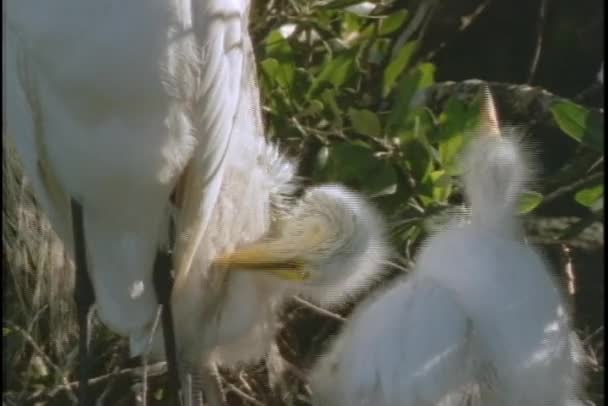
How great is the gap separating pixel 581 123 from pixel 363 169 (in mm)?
310

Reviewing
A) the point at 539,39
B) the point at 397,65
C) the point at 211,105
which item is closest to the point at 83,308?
the point at 211,105

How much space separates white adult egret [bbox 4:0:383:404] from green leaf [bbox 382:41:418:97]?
8.8 inches

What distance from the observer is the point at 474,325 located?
174 centimetres

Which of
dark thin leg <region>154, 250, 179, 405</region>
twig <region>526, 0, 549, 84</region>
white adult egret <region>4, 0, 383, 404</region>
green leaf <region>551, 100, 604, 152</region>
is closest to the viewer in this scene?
white adult egret <region>4, 0, 383, 404</region>

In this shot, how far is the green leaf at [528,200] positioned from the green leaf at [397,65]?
32 centimetres

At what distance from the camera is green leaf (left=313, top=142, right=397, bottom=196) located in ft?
6.06

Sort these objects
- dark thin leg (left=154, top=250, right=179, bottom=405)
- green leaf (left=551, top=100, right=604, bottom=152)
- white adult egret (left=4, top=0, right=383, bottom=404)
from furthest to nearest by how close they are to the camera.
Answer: dark thin leg (left=154, top=250, right=179, bottom=405), green leaf (left=551, top=100, right=604, bottom=152), white adult egret (left=4, top=0, right=383, bottom=404)

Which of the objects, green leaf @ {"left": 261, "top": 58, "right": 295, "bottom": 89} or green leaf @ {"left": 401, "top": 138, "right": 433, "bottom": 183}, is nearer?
green leaf @ {"left": 401, "top": 138, "right": 433, "bottom": 183}

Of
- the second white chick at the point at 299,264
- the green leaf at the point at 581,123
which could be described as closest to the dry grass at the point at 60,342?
the second white chick at the point at 299,264

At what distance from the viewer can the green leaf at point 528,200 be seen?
1819mm

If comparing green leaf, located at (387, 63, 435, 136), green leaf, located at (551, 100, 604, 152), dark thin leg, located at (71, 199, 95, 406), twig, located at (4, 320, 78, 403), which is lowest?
twig, located at (4, 320, 78, 403)

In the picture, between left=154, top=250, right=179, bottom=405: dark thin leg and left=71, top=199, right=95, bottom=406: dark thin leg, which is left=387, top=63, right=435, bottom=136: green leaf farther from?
left=71, top=199, right=95, bottom=406: dark thin leg

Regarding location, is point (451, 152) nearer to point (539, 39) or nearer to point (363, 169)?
point (363, 169)

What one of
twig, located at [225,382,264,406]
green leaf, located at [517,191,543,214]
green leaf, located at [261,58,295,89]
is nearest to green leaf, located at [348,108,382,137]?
green leaf, located at [261,58,295,89]
